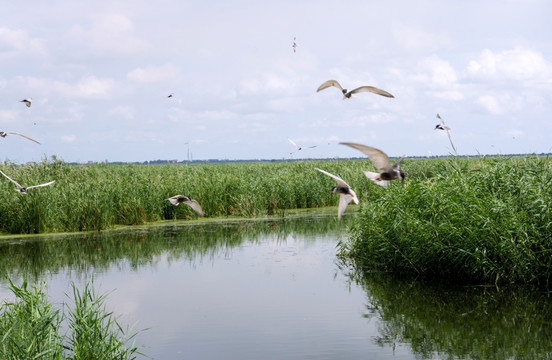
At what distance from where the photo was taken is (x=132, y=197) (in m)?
18.5

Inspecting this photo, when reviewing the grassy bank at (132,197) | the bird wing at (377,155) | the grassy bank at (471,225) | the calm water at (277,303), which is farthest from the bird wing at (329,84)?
the grassy bank at (132,197)

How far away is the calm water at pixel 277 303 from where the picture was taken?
304 inches

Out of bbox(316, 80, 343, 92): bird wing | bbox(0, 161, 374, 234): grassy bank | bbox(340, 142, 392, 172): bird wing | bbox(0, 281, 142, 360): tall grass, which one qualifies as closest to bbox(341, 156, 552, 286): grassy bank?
bbox(316, 80, 343, 92): bird wing

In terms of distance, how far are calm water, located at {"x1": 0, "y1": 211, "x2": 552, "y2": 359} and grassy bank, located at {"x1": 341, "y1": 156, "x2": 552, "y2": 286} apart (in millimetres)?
411

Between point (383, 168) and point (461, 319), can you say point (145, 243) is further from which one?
point (383, 168)

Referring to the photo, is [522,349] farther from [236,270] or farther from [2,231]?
[2,231]

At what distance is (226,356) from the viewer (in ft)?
24.3

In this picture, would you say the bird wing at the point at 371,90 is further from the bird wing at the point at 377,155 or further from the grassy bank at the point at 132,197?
the grassy bank at the point at 132,197

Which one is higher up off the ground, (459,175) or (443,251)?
(459,175)

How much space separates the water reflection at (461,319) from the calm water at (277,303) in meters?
0.01

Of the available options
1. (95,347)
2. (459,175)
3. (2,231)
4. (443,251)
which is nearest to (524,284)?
(443,251)

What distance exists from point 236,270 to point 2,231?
808 centimetres

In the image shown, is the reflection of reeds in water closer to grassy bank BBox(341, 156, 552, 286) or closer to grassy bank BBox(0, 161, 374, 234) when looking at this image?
grassy bank BBox(0, 161, 374, 234)

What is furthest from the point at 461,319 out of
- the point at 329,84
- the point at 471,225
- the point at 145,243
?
the point at 145,243
